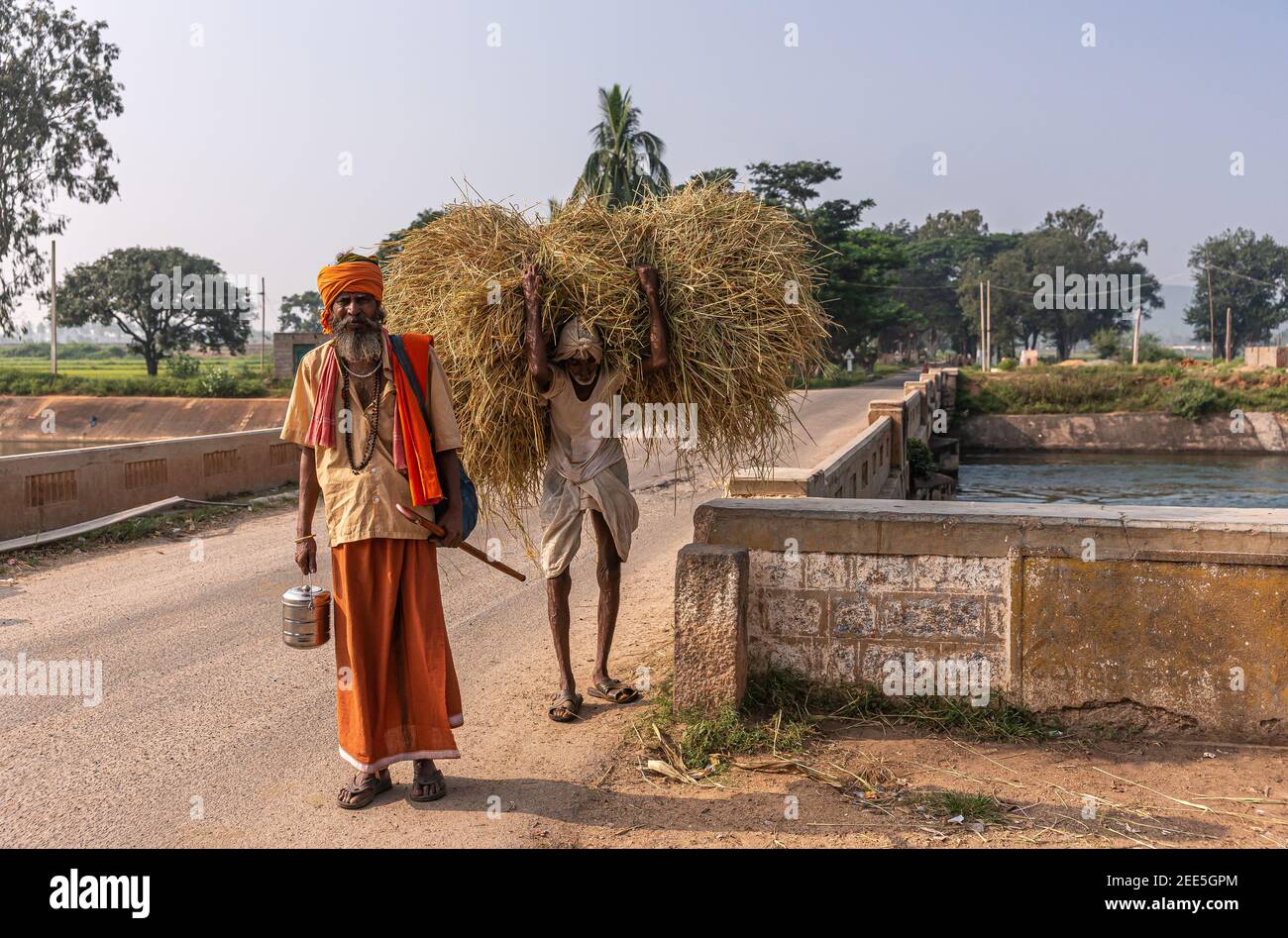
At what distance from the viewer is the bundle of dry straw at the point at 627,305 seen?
13.3 ft

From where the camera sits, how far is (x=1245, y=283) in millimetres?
75000

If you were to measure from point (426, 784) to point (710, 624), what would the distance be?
127 centimetres

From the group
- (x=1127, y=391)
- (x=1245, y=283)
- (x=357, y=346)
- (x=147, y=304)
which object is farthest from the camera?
(x=1245, y=283)

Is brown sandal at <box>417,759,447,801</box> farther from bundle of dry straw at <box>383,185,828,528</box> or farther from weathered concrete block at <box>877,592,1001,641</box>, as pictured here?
weathered concrete block at <box>877,592,1001,641</box>

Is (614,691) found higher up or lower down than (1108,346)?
lower down

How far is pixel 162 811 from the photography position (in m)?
3.37

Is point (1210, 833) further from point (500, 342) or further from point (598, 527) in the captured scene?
point (500, 342)

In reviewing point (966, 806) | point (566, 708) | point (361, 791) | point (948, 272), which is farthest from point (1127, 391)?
point (948, 272)

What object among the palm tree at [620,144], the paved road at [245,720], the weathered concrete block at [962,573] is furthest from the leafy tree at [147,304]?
the weathered concrete block at [962,573]

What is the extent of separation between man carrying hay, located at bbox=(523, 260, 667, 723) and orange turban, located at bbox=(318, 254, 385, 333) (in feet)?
2.08

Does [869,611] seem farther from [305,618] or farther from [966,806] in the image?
[305,618]

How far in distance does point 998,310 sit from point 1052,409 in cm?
3880

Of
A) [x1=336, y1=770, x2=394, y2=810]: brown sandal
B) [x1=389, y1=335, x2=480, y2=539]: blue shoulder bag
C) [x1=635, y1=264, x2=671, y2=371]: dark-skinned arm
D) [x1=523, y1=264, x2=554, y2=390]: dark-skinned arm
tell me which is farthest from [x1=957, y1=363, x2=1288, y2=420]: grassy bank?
[x1=336, y1=770, x2=394, y2=810]: brown sandal

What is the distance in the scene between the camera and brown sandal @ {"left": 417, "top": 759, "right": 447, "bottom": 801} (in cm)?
348
